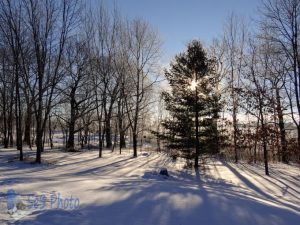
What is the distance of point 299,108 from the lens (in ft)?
68.6

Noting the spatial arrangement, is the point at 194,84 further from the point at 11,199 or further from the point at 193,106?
the point at 11,199

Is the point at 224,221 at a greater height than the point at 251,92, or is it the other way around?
the point at 251,92

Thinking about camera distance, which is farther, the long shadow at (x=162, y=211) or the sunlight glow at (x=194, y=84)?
the sunlight glow at (x=194, y=84)

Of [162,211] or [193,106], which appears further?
[193,106]

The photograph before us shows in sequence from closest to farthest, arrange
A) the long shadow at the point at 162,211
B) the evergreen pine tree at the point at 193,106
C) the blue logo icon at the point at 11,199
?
the long shadow at the point at 162,211, the blue logo icon at the point at 11,199, the evergreen pine tree at the point at 193,106

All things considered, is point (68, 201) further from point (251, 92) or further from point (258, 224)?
point (251, 92)

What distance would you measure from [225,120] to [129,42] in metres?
9.34

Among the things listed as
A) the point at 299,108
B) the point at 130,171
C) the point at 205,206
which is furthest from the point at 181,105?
the point at 205,206

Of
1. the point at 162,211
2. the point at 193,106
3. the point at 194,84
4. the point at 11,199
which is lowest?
the point at 162,211

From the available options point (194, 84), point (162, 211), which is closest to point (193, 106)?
point (194, 84)

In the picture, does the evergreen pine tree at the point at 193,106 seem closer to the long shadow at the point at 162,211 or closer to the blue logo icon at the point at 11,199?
the long shadow at the point at 162,211

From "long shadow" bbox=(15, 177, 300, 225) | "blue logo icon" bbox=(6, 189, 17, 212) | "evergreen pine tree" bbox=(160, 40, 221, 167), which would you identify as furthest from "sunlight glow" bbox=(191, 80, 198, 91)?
"blue logo icon" bbox=(6, 189, 17, 212)

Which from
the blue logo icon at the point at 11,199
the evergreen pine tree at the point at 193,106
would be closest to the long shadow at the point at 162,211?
the blue logo icon at the point at 11,199

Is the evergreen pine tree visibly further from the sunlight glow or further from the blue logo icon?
the blue logo icon
